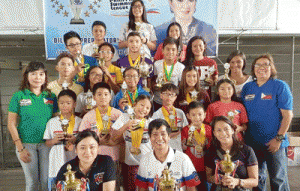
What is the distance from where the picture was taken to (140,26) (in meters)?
3.98

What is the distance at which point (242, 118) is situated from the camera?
2.96 m

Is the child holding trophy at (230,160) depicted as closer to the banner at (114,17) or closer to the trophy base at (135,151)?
the trophy base at (135,151)

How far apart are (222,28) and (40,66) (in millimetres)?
3291

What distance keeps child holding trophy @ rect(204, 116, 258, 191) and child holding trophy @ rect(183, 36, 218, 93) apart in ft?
3.88

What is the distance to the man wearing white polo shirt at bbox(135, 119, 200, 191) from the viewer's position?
7.45 ft

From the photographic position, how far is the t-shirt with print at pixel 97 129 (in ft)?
8.96

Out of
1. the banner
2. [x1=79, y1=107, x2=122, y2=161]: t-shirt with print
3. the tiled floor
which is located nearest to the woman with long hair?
the banner

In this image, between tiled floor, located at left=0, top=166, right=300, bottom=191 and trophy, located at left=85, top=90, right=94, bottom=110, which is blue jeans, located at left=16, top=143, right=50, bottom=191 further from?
tiled floor, located at left=0, top=166, right=300, bottom=191

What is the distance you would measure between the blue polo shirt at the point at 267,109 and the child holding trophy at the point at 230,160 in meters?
0.59

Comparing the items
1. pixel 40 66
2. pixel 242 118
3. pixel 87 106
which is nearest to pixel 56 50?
pixel 40 66

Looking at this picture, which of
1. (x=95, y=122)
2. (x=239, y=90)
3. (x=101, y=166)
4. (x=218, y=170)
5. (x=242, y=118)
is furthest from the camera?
(x=239, y=90)

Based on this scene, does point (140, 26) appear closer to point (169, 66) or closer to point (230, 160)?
point (169, 66)

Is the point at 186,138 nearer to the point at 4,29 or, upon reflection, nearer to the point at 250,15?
the point at 250,15

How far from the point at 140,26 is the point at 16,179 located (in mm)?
3235
